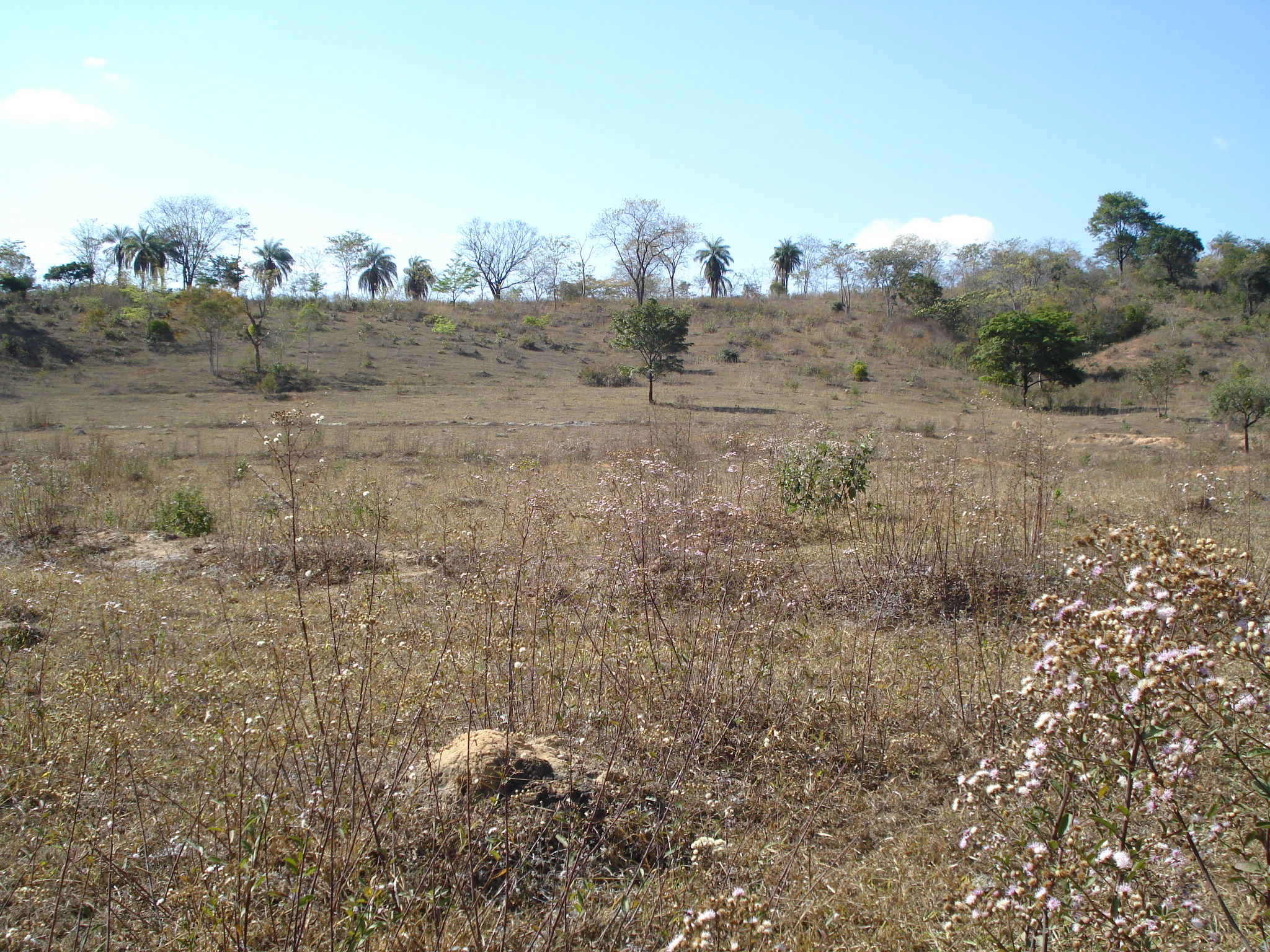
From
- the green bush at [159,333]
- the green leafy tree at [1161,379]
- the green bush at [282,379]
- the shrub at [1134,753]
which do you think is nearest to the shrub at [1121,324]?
the green leafy tree at [1161,379]

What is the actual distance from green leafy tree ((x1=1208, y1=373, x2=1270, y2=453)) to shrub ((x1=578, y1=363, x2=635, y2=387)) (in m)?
20.6

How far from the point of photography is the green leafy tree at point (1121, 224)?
2162 inches

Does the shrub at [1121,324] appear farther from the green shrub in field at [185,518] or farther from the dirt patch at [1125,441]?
the green shrub in field at [185,518]

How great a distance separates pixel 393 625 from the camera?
15.5 feet

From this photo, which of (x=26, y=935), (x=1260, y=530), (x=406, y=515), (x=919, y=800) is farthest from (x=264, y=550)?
(x=1260, y=530)

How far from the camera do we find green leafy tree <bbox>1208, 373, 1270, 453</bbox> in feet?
49.9

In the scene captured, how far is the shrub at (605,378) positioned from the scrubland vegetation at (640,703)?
20.9 m

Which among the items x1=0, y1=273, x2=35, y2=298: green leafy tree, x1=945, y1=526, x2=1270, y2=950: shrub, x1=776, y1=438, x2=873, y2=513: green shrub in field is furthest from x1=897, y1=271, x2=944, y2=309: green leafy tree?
x1=0, y1=273, x2=35, y2=298: green leafy tree

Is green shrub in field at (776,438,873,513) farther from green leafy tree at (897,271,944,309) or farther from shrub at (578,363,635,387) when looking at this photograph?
green leafy tree at (897,271,944,309)

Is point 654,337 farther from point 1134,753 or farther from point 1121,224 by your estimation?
point 1121,224

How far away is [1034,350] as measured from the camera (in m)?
30.3


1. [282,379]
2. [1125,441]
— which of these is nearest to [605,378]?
[282,379]

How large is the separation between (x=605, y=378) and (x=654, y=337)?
4.65m

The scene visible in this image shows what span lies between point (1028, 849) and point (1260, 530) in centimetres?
693
